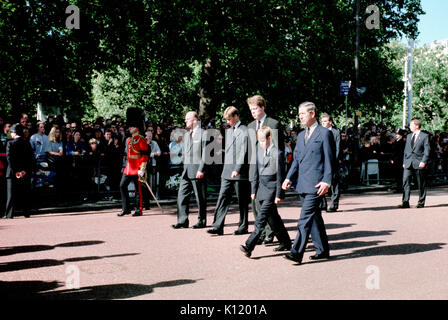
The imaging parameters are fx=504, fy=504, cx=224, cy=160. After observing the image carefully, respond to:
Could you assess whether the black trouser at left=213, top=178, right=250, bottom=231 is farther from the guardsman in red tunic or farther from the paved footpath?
the guardsman in red tunic

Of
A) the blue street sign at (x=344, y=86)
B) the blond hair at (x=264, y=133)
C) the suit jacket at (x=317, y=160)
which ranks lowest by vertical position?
the suit jacket at (x=317, y=160)

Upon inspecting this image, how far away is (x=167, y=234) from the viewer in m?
8.40

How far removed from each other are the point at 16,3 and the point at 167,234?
8815 mm

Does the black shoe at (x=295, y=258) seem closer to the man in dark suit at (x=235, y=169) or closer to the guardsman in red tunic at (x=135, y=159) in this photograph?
the man in dark suit at (x=235, y=169)

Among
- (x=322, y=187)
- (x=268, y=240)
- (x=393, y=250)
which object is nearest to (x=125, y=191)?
(x=268, y=240)

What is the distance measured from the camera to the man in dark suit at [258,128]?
7105 mm

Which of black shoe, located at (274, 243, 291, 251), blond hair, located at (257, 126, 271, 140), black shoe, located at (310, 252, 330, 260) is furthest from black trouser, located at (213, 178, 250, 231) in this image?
black shoe, located at (310, 252, 330, 260)

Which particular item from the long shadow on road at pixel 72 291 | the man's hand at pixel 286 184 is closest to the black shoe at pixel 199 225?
the man's hand at pixel 286 184

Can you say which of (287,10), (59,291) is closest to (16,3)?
(287,10)

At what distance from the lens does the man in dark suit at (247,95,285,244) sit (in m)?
7.11

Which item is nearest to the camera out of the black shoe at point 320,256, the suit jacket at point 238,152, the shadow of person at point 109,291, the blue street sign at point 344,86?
Answer: the shadow of person at point 109,291

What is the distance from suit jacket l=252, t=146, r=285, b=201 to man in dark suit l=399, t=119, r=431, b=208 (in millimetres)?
6467

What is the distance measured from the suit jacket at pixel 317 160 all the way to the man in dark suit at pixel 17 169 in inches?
271

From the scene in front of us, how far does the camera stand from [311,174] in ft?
20.6
